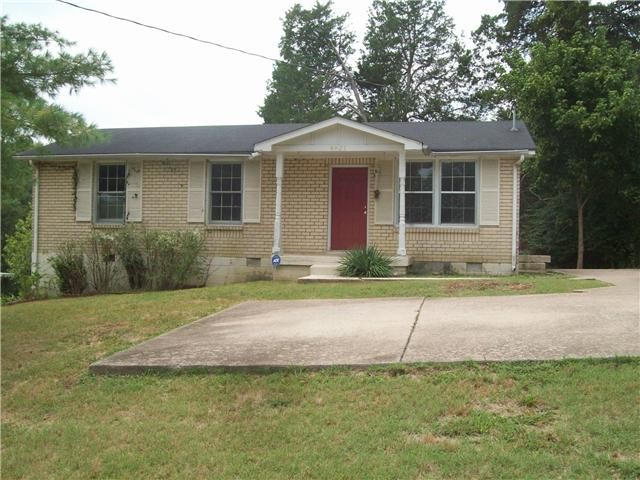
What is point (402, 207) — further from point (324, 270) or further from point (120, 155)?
point (120, 155)

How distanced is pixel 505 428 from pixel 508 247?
34.5 ft

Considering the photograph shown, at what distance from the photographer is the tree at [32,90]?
8.41m

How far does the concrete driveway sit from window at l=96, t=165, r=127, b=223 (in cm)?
844

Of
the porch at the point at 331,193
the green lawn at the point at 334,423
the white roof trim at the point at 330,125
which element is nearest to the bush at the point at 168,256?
the porch at the point at 331,193

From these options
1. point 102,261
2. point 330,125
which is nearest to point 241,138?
point 330,125

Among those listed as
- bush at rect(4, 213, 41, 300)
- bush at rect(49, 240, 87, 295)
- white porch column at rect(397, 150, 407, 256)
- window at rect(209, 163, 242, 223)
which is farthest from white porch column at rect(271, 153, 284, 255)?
bush at rect(4, 213, 41, 300)

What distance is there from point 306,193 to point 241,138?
2726 mm

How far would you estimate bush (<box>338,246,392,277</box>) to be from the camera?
1295 centimetres

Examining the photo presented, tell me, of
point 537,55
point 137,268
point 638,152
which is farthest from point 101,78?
point 638,152

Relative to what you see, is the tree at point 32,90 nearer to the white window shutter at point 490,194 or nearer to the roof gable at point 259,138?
the roof gable at point 259,138

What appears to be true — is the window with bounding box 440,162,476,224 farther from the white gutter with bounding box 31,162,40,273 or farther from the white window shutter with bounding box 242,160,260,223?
the white gutter with bounding box 31,162,40,273

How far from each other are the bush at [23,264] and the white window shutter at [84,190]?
6.25 ft

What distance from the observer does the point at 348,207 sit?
1484cm

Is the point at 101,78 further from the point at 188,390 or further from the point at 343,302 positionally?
the point at 188,390
